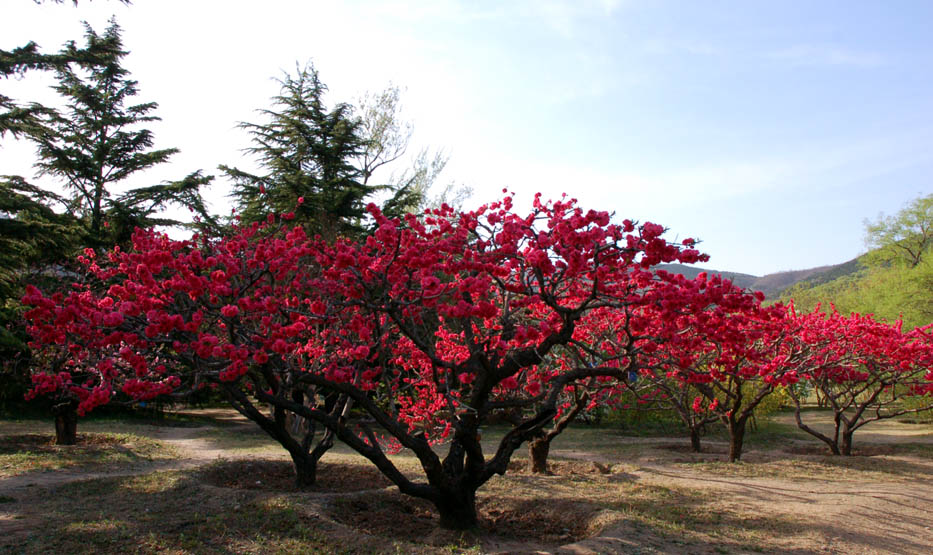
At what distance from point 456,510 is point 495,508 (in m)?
1.09

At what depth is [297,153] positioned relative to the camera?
19.4m

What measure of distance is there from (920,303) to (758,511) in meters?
19.1

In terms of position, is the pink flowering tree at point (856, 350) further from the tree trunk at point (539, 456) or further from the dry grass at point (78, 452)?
the dry grass at point (78, 452)

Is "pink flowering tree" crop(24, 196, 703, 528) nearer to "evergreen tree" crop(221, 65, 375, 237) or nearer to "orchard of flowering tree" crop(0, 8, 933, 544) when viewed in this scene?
"orchard of flowering tree" crop(0, 8, 933, 544)

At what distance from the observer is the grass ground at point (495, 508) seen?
4699 mm

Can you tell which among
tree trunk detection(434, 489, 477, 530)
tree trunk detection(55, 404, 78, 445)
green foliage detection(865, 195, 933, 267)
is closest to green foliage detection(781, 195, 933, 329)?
green foliage detection(865, 195, 933, 267)

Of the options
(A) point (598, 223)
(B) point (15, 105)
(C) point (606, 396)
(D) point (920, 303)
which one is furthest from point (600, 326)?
(D) point (920, 303)

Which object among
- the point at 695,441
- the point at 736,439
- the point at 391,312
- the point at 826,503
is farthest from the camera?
the point at 695,441

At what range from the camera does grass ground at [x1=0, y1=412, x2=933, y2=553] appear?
15.4ft

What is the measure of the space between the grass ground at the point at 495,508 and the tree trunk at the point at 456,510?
142 mm

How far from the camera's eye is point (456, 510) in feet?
16.5

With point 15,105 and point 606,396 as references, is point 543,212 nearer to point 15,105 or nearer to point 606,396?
point 606,396

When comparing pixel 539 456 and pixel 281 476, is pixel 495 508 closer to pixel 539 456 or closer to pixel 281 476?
pixel 539 456

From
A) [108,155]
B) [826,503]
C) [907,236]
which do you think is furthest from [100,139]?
[907,236]
